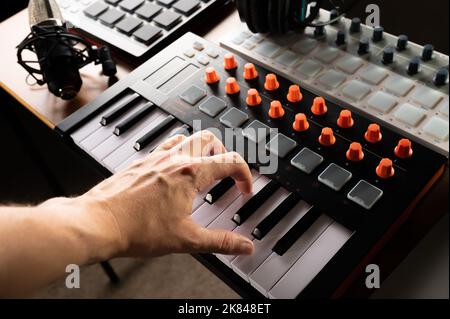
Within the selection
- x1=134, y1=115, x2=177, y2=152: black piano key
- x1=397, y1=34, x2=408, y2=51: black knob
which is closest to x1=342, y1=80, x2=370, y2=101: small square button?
x1=397, y1=34, x2=408, y2=51: black knob

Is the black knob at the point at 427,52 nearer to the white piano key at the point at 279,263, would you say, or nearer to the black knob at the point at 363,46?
the black knob at the point at 363,46

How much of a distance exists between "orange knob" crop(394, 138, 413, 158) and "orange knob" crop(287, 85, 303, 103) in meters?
0.23

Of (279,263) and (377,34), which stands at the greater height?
(377,34)

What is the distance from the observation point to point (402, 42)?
3.31ft

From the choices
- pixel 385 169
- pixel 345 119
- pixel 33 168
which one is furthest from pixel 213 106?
pixel 33 168

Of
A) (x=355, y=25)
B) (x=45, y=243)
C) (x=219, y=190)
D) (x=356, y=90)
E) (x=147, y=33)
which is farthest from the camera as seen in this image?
(x=147, y=33)

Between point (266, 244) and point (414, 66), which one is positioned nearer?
point (266, 244)

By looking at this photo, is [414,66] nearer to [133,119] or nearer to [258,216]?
[258,216]

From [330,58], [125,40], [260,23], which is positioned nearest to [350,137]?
[330,58]

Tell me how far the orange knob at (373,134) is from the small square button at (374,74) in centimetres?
13

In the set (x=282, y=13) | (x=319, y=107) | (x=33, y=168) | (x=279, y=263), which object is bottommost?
(x=33, y=168)

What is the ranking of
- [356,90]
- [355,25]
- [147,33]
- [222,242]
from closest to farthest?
[222,242] < [356,90] < [355,25] < [147,33]

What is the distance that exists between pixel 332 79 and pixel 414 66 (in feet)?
0.54

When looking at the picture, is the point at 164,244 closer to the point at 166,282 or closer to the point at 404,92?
the point at 404,92
